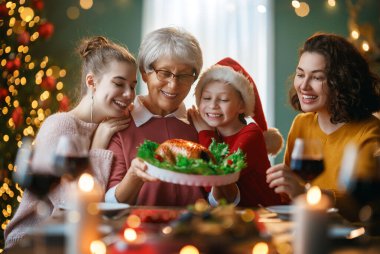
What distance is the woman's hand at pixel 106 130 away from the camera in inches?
99.1

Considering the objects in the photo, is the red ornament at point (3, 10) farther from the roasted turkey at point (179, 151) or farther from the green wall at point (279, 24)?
the roasted turkey at point (179, 151)

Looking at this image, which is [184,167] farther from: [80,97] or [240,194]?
[80,97]

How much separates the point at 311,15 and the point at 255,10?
2.01 feet

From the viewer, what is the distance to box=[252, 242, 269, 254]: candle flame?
4.56 ft

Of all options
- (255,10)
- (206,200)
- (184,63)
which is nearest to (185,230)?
(206,200)

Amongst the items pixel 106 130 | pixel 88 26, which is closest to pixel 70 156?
pixel 106 130

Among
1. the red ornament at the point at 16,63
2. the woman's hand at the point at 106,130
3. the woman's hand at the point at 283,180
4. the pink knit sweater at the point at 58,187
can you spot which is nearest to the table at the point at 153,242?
the woman's hand at the point at 283,180

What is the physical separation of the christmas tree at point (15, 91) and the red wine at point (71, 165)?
6.95ft

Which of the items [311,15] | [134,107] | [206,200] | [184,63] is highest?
[311,15]

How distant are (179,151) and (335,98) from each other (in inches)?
36.5

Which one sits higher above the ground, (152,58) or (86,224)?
(152,58)

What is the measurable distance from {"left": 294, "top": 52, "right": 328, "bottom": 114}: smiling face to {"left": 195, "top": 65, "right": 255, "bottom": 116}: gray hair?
0.25 meters

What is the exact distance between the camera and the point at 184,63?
8.54 feet

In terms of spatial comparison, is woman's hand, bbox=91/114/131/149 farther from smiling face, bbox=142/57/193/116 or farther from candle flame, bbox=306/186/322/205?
candle flame, bbox=306/186/322/205
